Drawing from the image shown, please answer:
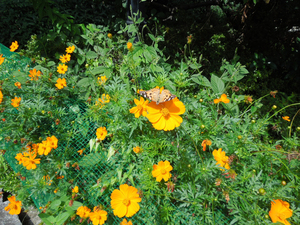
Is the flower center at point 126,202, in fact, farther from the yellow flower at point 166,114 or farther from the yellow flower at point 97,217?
the yellow flower at point 166,114

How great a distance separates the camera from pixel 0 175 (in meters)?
1.82

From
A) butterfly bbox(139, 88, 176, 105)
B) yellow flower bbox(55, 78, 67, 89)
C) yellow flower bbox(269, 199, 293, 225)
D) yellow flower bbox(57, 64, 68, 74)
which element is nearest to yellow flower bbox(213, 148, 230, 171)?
yellow flower bbox(269, 199, 293, 225)

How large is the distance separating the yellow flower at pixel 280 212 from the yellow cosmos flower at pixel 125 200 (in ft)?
2.24

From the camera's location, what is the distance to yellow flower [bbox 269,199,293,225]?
89 cm

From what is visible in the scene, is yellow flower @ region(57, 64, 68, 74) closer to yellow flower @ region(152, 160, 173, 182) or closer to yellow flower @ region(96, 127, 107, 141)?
yellow flower @ region(96, 127, 107, 141)

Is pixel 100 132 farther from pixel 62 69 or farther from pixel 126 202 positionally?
pixel 62 69

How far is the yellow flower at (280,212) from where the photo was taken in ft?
2.92

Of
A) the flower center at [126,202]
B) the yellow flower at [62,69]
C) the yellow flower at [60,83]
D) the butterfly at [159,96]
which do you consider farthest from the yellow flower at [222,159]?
the yellow flower at [62,69]

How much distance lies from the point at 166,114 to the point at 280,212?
76 centimetres

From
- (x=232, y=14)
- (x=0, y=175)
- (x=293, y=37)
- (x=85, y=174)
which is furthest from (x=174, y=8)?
(x=0, y=175)

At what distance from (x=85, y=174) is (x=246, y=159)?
131 centimetres

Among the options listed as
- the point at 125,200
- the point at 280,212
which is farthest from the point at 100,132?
the point at 280,212

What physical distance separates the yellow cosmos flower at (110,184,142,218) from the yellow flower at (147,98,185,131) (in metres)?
0.41

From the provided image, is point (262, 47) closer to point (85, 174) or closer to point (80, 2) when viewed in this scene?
point (85, 174)
